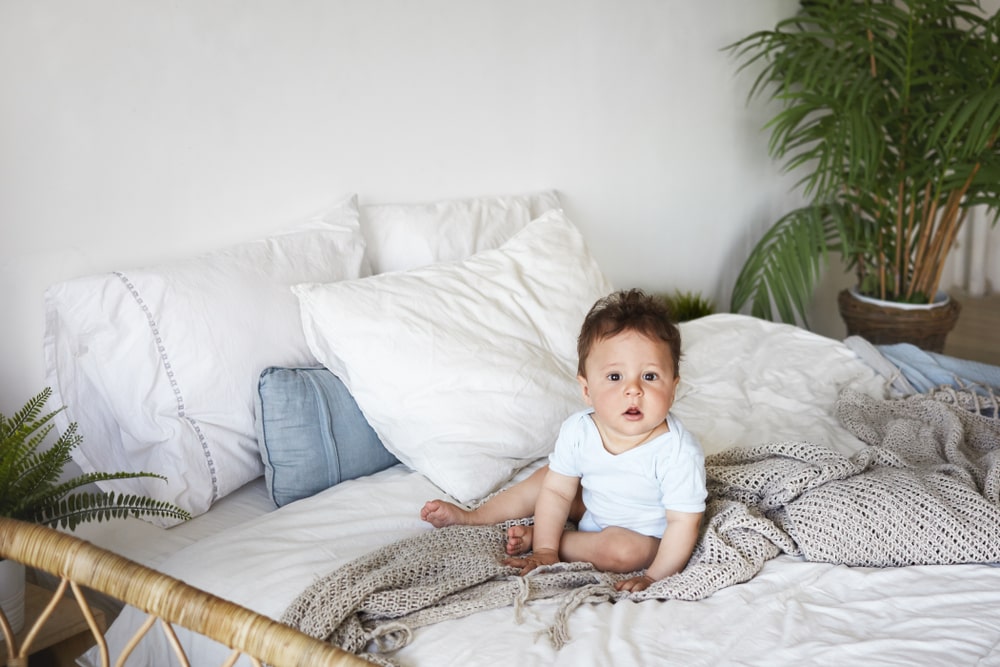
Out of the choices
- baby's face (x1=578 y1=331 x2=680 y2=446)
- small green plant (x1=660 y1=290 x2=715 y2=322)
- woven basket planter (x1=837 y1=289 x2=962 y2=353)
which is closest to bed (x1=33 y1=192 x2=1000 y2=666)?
baby's face (x1=578 y1=331 x2=680 y2=446)

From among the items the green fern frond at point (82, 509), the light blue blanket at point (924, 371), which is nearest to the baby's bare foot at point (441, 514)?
the green fern frond at point (82, 509)

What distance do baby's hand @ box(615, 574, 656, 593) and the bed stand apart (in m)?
0.04

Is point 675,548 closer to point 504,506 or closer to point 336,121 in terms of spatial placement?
point 504,506

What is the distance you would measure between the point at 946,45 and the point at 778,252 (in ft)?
2.53

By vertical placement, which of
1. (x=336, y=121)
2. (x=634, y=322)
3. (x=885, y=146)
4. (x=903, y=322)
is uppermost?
(x=336, y=121)

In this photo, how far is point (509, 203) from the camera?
2.26m

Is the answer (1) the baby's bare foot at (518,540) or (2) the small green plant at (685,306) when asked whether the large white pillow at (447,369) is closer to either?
(1) the baby's bare foot at (518,540)

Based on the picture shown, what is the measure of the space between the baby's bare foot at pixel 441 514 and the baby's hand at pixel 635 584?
0.29 meters

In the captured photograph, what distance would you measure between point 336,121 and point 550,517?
98cm

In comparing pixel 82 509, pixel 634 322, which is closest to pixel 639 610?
pixel 634 322

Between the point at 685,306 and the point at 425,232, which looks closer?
the point at 425,232

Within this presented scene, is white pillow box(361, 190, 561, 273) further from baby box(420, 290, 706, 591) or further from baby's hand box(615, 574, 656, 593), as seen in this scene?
baby's hand box(615, 574, 656, 593)

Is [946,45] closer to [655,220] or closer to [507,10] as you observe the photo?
[655,220]

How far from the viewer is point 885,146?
2832 mm
